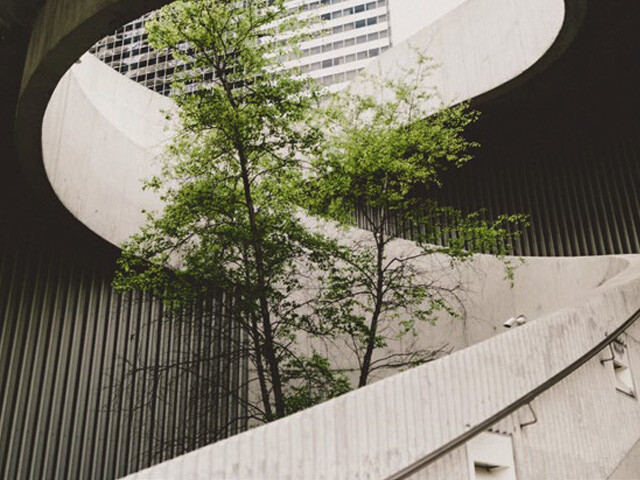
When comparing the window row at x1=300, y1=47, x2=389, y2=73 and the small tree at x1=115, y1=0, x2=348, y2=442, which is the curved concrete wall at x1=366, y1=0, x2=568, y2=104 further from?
the window row at x1=300, y1=47, x2=389, y2=73

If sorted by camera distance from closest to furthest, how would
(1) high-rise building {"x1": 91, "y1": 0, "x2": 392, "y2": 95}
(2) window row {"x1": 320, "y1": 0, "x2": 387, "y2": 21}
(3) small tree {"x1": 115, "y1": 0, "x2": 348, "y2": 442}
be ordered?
1. (3) small tree {"x1": 115, "y1": 0, "x2": 348, "y2": 442}
2. (1) high-rise building {"x1": 91, "y1": 0, "x2": 392, "y2": 95}
3. (2) window row {"x1": 320, "y1": 0, "x2": 387, "y2": 21}

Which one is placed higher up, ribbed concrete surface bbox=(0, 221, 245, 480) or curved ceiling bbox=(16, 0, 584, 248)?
curved ceiling bbox=(16, 0, 584, 248)

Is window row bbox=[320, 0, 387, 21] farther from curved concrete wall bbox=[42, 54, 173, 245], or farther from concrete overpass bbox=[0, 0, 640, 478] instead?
curved concrete wall bbox=[42, 54, 173, 245]

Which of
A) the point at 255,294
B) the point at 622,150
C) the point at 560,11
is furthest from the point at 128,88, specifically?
the point at 622,150

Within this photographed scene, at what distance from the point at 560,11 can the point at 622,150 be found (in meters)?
2.99

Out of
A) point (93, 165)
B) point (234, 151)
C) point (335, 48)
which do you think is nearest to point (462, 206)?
point (234, 151)

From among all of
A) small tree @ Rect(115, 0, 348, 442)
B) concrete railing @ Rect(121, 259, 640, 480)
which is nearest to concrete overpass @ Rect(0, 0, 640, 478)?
concrete railing @ Rect(121, 259, 640, 480)

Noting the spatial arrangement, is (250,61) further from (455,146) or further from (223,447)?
(223,447)

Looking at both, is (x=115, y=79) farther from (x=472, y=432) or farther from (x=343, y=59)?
(x=343, y=59)

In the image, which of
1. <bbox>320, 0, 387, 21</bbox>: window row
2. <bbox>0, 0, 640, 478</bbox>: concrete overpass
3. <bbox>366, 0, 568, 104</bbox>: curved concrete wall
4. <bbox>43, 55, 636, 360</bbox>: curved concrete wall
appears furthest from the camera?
<bbox>320, 0, 387, 21</bbox>: window row

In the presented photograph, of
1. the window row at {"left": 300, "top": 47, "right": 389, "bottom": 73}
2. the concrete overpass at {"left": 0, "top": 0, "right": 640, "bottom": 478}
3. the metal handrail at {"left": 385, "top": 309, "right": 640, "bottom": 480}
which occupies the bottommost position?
the metal handrail at {"left": 385, "top": 309, "right": 640, "bottom": 480}

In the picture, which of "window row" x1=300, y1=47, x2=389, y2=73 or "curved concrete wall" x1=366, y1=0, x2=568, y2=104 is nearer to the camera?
"curved concrete wall" x1=366, y1=0, x2=568, y2=104

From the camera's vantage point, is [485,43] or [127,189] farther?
[485,43]

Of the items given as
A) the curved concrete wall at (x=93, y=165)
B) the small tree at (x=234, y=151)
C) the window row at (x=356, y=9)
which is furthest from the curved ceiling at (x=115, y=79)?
the window row at (x=356, y=9)
